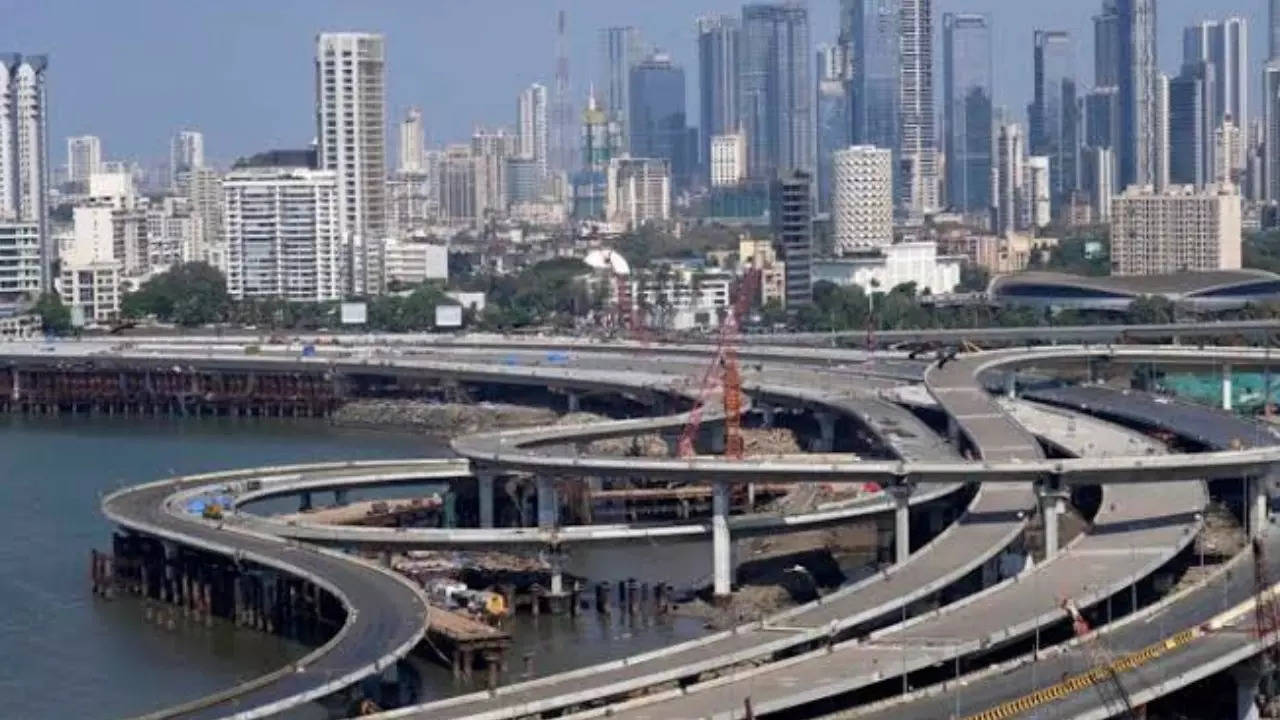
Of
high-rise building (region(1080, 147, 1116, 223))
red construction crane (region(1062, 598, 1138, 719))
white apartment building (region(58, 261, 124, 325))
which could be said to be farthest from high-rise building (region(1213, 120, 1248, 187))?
red construction crane (region(1062, 598, 1138, 719))

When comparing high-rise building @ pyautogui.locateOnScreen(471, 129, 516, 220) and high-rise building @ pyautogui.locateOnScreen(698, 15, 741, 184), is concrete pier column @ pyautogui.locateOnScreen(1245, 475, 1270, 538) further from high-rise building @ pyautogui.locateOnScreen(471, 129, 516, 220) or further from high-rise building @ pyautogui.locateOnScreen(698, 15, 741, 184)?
high-rise building @ pyautogui.locateOnScreen(698, 15, 741, 184)

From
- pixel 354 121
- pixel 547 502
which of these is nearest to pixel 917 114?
pixel 354 121

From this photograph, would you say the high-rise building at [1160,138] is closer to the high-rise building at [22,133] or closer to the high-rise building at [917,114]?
the high-rise building at [917,114]

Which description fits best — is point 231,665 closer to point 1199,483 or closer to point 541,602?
point 541,602

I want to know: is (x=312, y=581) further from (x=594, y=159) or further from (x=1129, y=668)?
(x=594, y=159)

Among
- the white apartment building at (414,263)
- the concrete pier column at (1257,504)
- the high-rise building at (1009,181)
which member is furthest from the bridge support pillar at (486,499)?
the high-rise building at (1009,181)

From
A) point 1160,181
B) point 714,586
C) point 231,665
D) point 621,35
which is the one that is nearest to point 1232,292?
point 714,586
